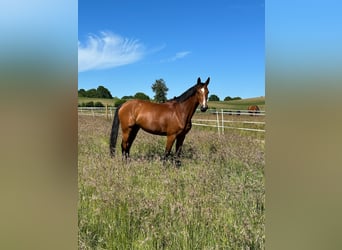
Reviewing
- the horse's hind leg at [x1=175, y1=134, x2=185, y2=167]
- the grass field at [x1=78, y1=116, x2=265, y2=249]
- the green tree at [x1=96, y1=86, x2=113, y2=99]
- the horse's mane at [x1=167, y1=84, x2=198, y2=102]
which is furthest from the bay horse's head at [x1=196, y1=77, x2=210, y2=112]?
the green tree at [x1=96, y1=86, x2=113, y2=99]

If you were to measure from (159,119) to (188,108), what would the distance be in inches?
17.8

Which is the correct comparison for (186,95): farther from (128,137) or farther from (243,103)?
(243,103)

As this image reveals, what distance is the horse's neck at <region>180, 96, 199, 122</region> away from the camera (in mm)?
3389

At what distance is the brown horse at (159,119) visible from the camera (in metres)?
3.44

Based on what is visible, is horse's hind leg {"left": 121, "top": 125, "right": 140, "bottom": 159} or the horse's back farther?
horse's hind leg {"left": 121, "top": 125, "right": 140, "bottom": 159}

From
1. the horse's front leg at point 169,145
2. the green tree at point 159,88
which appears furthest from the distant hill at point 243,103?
the horse's front leg at point 169,145

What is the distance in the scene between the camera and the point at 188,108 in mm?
3463

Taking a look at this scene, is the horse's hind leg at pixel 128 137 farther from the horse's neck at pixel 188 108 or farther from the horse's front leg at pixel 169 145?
the horse's neck at pixel 188 108

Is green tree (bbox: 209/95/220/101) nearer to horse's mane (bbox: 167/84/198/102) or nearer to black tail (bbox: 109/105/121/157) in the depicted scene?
horse's mane (bbox: 167/84/198/102)

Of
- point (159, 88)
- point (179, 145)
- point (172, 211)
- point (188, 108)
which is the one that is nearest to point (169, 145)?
point (179, 145)

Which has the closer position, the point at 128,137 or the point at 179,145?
the point at 179,145
